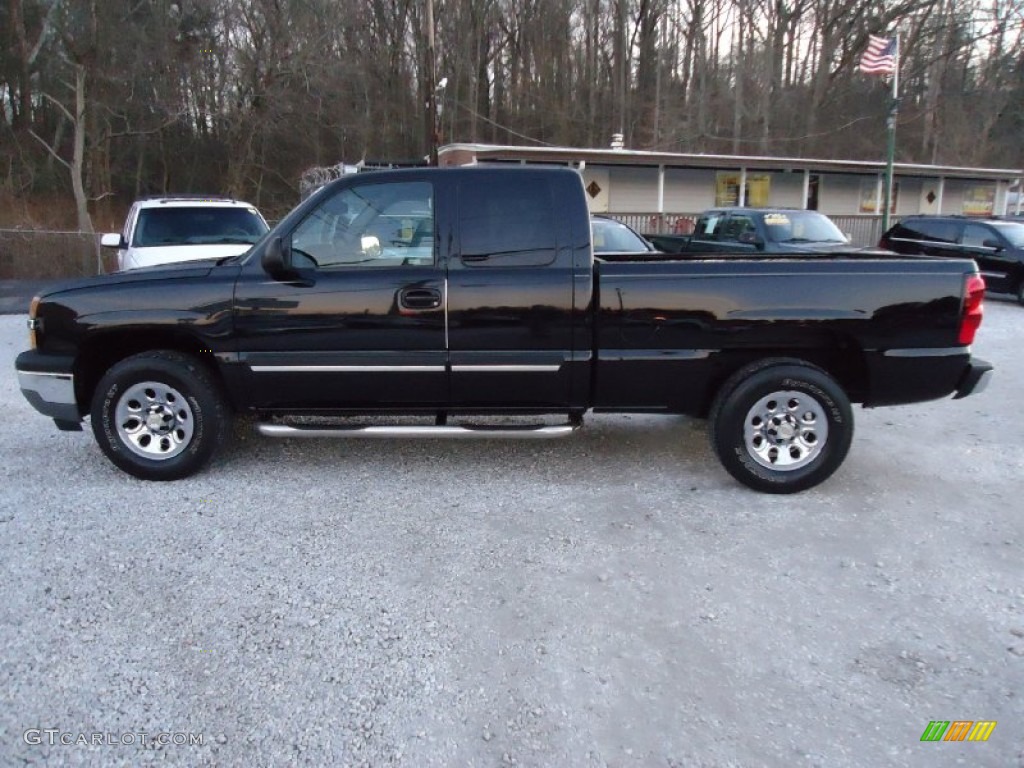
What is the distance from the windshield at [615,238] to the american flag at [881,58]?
43.1ft

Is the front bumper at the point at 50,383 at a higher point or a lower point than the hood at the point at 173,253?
lower

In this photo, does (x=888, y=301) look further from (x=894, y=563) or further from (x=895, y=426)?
(x=895, y=426)

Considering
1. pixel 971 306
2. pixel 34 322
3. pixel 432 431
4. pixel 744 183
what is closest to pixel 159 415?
pixel 34 322

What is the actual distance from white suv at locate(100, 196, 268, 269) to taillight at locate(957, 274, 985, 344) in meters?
7.65

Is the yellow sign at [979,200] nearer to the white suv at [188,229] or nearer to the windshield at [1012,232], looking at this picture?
the windshield at [1012,232]

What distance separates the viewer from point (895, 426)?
20.5 feet

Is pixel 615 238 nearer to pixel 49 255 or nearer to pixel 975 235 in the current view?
pixel 975 235

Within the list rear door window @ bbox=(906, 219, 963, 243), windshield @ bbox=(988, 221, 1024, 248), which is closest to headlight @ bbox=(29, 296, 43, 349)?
rear door window @ bbox=(906, 219, 963, 243)

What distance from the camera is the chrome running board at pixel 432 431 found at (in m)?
4.66

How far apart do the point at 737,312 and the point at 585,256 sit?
0.98 m

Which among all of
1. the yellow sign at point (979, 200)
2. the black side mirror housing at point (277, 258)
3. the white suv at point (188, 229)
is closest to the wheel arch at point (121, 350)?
the black side mirror housing at point (277, 258)

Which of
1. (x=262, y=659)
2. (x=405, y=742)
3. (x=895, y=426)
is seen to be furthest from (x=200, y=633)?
(x=895, y=426)

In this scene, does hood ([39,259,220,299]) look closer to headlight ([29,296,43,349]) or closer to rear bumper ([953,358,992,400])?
headlight ([29,296,43,349])

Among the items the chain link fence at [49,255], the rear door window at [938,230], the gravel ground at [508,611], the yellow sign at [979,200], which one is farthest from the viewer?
the yellow sign at [979,200]
